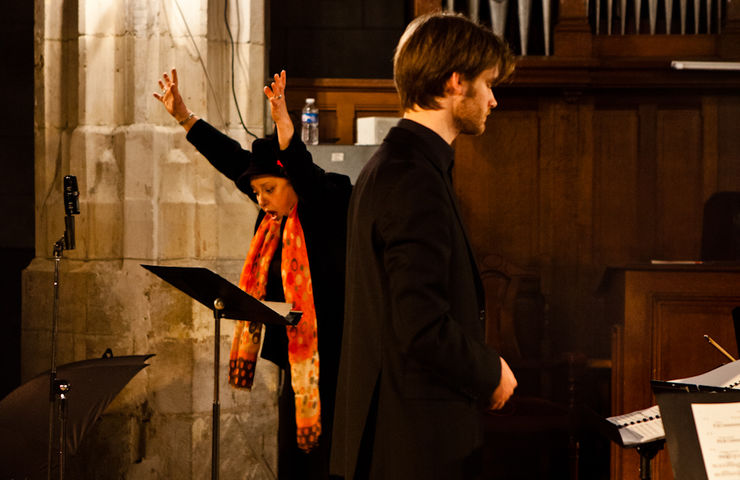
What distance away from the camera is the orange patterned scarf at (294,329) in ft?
10.2

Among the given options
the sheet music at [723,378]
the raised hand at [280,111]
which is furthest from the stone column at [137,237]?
the sheet music at [723,378]

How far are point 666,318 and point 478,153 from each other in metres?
2.04

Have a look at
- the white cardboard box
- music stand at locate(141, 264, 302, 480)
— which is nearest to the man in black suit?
music stand at locate(141, 264, 302, 480)

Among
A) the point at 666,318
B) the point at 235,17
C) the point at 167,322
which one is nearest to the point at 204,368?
the point at 167,322

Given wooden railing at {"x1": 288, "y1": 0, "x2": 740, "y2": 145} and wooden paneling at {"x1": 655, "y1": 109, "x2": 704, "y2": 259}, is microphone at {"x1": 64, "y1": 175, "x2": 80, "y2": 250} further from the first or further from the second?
wooden paneling at {"x1": 655, "y1": 109, "x2": 704, "y2": 259}

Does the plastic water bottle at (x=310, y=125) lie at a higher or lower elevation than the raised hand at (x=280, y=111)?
higher

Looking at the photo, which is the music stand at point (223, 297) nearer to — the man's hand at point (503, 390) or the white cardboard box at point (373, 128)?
the man's hand at point (503, 390)

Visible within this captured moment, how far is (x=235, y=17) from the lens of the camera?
14.9ft

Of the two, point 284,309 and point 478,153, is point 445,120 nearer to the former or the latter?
point 284,309

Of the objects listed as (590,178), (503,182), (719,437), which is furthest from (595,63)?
(719,437)

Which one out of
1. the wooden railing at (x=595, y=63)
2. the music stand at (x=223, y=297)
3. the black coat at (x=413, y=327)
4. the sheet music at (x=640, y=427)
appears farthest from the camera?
the wooden railing at (x=595, y=63)

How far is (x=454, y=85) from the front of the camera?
2.05 meters

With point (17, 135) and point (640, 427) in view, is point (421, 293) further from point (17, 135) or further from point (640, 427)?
point (17, 135)

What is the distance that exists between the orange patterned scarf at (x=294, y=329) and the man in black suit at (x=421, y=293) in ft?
3.31
